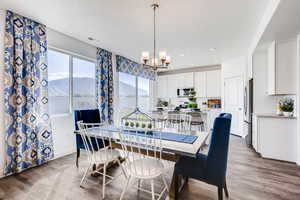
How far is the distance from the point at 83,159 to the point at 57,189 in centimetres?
102

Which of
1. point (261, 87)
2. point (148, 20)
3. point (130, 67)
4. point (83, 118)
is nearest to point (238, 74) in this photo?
point (261, 87)

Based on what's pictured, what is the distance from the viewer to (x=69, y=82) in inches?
136

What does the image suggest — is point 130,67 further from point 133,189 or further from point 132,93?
point 133,189

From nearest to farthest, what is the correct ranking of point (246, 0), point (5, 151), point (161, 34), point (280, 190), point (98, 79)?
1. point (280, 190)
2. point (246, 0)
3. point (5, 151)
4. point (161, 34)
5. point (98, 79)

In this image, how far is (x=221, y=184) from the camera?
153cm

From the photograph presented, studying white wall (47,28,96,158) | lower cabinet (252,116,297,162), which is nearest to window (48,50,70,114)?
white wall (47,28,96,158)

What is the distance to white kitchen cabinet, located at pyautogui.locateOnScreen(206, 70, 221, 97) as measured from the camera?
588 cm

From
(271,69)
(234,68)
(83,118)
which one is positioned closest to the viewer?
(83,118)

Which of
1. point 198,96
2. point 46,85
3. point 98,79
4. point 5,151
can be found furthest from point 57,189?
point 198,96

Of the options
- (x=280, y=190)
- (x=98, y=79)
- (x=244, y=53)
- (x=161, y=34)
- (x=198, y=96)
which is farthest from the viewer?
(x=198, y=96)

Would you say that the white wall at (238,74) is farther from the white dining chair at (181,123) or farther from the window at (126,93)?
the window at (126,93)

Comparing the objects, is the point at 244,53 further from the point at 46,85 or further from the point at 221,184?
the point at 46,85

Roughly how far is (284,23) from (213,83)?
147 inches

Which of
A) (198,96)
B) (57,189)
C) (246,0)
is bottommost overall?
(57,189)
